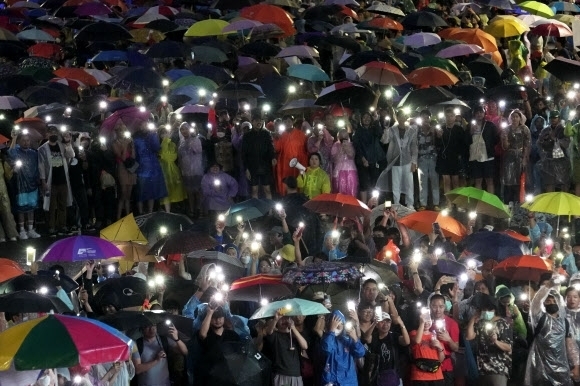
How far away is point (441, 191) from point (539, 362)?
21.4 ft

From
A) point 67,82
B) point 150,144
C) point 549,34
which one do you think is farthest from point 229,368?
point 549,34

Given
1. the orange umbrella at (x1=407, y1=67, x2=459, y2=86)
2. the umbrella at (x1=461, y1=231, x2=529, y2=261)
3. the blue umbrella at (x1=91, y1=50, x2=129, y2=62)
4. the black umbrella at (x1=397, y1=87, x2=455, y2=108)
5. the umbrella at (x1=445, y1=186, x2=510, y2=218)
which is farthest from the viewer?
the blue umbrella at (x1=91, y1=50, x2=129, y2=62)

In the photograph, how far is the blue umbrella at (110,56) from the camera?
85.1 ft

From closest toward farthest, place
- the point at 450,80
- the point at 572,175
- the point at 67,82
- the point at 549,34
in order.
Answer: the point at 572,175 < the point at 450,80 < the point at 67,82 < the point at 549,34

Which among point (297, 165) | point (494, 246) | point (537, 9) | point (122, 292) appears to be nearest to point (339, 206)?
point (494, 246)

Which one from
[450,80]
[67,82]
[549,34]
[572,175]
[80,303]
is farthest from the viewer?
[549,34]

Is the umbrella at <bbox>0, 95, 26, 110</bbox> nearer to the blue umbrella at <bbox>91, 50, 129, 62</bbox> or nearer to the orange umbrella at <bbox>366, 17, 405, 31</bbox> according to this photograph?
the blue umbrella at <bbox>91, 50, 129, 62</bbox>

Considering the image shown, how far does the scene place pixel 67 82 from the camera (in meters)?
23.9

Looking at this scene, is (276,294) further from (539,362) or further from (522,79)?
(522,79)

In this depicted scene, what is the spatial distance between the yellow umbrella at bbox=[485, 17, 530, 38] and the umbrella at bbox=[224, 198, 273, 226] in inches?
383

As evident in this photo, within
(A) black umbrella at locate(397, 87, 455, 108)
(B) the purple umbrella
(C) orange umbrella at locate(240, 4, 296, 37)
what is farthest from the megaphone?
(C) orange umbrella at locate(240, 4, 296, 37)

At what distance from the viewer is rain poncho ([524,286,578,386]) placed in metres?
14.6

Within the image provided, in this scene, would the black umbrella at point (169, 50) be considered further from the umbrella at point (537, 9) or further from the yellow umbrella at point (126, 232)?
the yellow umbrella at point (126, 232)

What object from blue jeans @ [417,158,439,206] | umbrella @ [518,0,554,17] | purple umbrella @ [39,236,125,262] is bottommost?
blue jeans @ [417,158,439,206]
